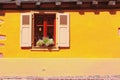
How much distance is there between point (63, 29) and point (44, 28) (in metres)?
0.77

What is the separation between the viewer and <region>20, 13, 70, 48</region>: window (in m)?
19.0

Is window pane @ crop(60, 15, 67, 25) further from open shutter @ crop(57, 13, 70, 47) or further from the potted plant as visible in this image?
the potted plant

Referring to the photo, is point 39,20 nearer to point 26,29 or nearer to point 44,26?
point 44,26

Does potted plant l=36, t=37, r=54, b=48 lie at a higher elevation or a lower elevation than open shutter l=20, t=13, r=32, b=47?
lower

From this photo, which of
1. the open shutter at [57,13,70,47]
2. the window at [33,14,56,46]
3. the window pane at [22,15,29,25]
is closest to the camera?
the open shutter at [57,13,70,47]

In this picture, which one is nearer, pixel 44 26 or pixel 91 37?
pixel 91 37

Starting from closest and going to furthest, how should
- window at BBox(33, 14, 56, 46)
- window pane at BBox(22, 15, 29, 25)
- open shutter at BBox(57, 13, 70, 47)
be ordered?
open shutter at BBox(57, 13, 70, 47), window pane at BBox(22, 15, 29, 25), window at BBox(33, 14, 56, 46)

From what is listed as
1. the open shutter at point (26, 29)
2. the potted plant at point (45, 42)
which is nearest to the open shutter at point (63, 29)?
the potted plant at point (45, 42)

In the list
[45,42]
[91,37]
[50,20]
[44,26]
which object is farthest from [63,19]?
[91,37]

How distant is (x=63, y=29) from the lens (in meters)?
19.1

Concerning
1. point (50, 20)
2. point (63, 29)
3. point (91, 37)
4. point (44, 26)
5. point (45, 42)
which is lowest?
point (45, 42)

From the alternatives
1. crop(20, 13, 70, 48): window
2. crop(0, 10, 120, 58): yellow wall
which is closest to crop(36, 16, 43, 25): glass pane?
crop(20, 13, 70, 48): window

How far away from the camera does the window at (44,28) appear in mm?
19047

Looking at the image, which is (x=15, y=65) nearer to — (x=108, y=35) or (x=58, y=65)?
(x=58, y=65)
